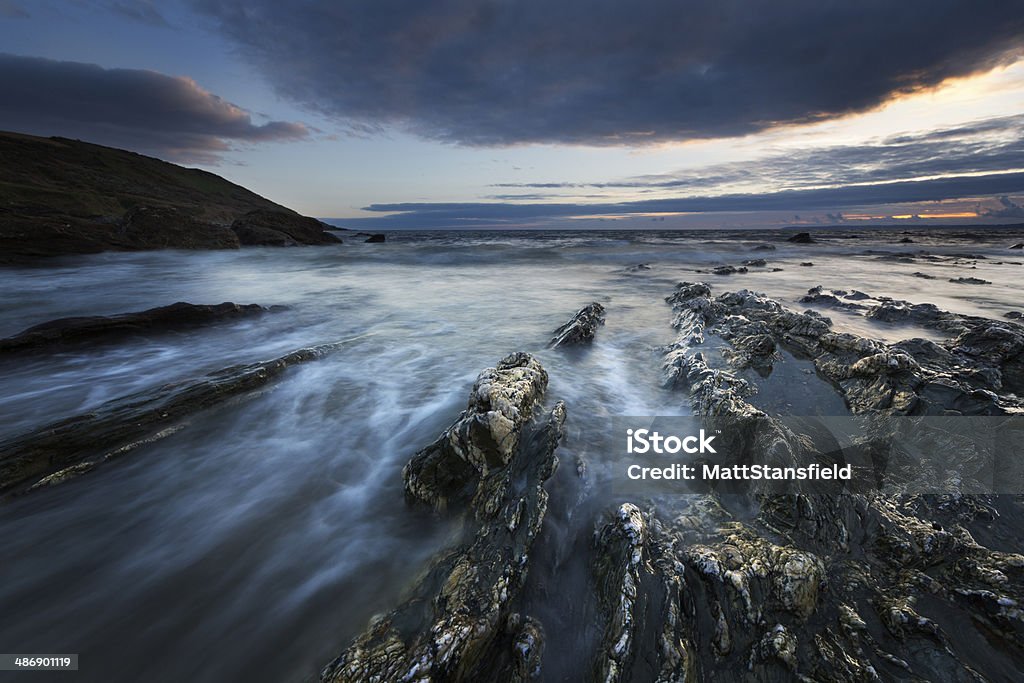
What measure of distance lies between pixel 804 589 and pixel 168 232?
140 feet

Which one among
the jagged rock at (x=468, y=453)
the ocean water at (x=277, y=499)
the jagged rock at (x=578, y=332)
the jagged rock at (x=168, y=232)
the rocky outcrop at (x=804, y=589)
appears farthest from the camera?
the jagged rock at (x=168, y=232)

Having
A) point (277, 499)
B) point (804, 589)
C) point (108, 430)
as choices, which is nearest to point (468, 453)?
point (277, 499)

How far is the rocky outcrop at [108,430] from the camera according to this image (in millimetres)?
4371

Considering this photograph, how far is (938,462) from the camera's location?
12.1 ft

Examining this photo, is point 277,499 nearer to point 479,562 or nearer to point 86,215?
point 479,562

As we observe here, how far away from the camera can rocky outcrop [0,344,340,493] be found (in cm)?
437

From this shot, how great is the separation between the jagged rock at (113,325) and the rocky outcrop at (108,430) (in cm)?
409

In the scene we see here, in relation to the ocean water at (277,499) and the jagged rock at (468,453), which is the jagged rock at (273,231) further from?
the jagged rock at (468,453)

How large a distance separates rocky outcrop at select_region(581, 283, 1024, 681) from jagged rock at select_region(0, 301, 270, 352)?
11.3 metres

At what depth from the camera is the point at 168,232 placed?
31.5m

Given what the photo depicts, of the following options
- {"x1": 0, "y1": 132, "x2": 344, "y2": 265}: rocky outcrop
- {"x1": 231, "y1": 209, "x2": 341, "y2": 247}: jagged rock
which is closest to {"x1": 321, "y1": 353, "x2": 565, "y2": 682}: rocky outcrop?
{"x1": 0, "y1": 132, "x2": 344, "y2": 265}: rocky outcrop

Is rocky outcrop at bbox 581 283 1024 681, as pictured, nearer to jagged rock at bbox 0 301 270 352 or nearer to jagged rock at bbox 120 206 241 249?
jagged rock at bbox 0 301 270 352

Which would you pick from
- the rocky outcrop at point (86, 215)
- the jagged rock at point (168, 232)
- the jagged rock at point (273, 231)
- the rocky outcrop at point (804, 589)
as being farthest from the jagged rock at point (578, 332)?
the jagged rock at point (273, 231)

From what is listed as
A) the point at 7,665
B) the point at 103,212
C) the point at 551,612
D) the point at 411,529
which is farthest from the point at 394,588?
the point at 103,212
